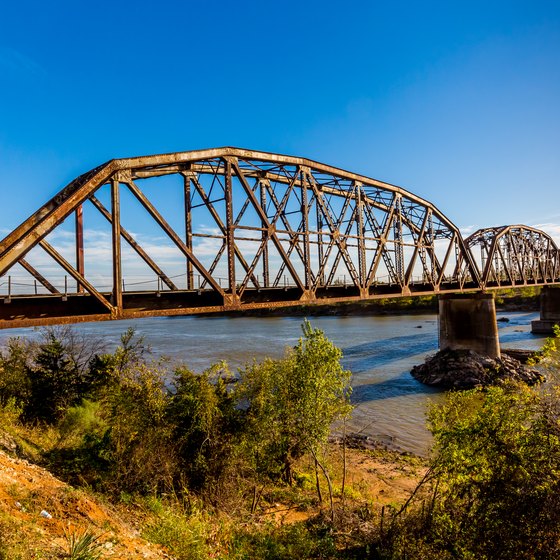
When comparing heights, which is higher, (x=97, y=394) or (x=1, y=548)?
(x=1, y=548)

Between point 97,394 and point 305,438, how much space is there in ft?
45.7

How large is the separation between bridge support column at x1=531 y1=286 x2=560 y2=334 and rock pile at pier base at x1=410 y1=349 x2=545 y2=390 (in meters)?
26.4

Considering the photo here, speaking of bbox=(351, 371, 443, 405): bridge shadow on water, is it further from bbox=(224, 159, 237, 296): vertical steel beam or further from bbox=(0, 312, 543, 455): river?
bbox=(224, 159, 237, 296): vertical steel beam

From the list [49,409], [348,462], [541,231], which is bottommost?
[348,462]

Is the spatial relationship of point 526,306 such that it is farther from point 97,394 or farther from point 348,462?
point 97,394

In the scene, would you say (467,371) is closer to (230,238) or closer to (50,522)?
(230,238)

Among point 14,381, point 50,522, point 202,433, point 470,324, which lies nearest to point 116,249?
point 50,522

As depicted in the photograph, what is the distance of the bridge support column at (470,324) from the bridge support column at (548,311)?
2668 centimetres

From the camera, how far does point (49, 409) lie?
21.4 meters

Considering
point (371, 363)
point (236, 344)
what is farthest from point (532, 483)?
point (236, 344)

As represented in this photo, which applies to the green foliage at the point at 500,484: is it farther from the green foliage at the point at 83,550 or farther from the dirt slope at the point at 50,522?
the green foliage at the point at 83,550

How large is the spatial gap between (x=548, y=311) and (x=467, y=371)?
37.3 m

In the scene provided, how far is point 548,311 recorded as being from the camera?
5975 centimetres

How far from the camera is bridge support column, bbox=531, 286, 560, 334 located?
5800cm
